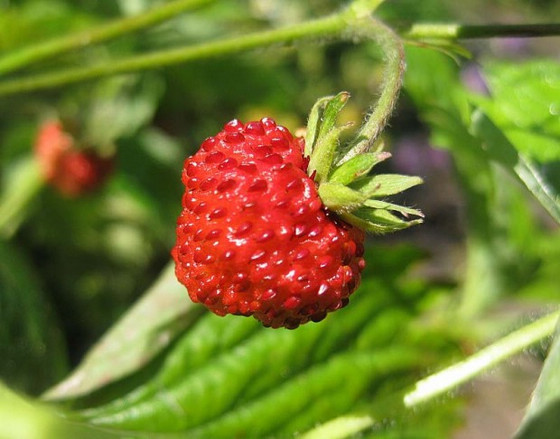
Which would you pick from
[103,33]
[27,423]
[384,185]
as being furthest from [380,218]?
[103,33]

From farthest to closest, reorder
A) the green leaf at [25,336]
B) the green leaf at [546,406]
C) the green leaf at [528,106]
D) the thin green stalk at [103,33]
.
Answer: the green leaf at [25,336] < the thin green stalk at [103,33] < the green leaf at [528,106] < the green leaf at [546,406]

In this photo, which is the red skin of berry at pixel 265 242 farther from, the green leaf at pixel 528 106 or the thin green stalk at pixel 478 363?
the green leaf at pixel 528 106

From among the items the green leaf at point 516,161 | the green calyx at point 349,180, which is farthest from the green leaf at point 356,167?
the green leaf at point 516,161

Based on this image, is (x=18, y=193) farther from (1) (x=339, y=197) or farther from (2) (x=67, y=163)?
(1) (x=339, y=197)

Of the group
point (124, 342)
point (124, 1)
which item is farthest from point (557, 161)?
point (124, 1)

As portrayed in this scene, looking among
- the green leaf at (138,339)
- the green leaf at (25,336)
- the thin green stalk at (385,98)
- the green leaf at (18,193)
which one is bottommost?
the green leaf at (18,193)

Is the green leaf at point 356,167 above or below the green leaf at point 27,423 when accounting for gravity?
above

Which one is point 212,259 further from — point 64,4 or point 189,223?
point 64,4
